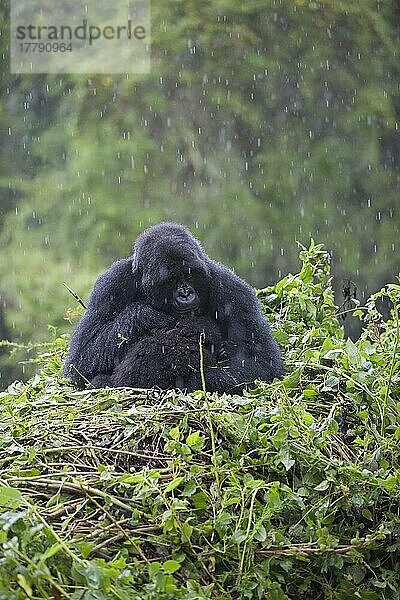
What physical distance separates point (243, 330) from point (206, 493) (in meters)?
1.21

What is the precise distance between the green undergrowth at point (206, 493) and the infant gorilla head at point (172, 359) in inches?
11.5

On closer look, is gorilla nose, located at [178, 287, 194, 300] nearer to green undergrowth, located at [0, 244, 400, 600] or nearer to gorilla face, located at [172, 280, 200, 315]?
gorilla face, located at [172, 280, 200, 315]

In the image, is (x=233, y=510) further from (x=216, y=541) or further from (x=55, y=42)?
(x=55, y=42)

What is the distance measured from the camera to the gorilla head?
3160mm

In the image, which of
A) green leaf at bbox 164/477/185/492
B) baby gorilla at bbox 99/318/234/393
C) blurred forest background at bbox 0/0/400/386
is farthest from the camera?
blurred forest background at bbox 0/0/400/386

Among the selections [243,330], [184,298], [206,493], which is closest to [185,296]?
[184,298]

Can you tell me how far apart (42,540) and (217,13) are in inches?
235

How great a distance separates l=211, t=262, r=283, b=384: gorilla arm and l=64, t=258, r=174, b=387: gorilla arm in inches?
8.5

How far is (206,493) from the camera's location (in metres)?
2.11

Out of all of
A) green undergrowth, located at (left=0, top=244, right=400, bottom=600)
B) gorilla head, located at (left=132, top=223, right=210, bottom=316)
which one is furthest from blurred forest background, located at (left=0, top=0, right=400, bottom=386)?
green undergrowth, located at (left=0, top=244, right=400, bottom=600)

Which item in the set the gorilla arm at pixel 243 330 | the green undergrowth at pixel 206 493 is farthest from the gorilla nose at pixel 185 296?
the green undergrowth at pixel 206 493

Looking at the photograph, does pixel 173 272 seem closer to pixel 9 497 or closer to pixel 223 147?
pixel 9 497

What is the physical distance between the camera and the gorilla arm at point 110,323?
317 centimetres

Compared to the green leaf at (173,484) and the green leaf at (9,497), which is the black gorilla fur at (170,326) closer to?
the green leaf at (173,484)
